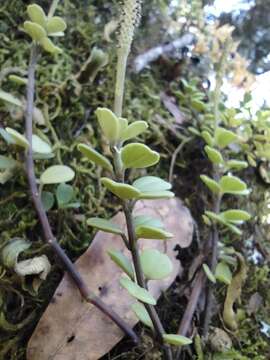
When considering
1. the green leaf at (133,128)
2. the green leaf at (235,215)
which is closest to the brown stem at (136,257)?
the green leaf at (133,128)

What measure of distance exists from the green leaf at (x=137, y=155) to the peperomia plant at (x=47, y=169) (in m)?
0.19

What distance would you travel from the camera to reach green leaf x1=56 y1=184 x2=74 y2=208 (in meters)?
0.98

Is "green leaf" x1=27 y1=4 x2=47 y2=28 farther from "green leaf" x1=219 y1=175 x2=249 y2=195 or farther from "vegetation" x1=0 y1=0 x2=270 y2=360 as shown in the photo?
"green leaf" x1=219 y1=175 x2=249 y2=195

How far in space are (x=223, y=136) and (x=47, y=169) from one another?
45cm

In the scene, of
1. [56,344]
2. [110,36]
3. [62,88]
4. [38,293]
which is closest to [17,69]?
[62,88]

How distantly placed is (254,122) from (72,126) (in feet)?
1.76

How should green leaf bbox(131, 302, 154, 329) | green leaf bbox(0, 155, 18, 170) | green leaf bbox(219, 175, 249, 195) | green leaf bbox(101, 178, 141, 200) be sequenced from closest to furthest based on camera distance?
green leaf bbox(101, 178, 141, 200) → green leaf bbox(131, 302, 154, 329) → green leaf bbox(0, 155, 18, 170) → green leaf bbox(219, 175, 249, 195)

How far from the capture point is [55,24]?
Answer: 3.24 ft

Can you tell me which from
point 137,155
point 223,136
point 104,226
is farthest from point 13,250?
point 223,136

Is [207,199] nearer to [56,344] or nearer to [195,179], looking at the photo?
[195,179]

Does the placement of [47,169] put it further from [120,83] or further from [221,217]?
[221,217]

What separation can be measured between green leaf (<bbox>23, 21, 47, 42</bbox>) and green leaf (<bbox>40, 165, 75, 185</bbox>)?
0.97 feet

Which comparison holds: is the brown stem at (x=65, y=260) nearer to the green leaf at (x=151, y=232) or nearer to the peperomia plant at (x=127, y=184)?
the peperomia plant at (x=127, y=184)

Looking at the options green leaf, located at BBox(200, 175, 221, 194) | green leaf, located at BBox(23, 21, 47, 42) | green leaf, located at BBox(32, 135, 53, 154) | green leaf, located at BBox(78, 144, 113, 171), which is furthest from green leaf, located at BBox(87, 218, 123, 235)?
green leaf, located at BBox(23, 21, 47, 42)
